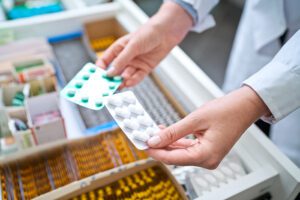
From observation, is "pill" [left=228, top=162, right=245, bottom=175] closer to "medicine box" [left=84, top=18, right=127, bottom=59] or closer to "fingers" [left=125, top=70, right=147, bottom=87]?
"fingers" [left=125, top=70, right=147, bottom=87]

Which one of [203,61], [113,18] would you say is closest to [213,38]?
[203,61]

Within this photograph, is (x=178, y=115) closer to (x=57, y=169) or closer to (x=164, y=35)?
(x=164, y=35)

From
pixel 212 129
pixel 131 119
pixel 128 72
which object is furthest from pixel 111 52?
pixel 212 129

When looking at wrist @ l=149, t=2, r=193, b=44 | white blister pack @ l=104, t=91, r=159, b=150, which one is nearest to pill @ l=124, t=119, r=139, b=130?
white blister pack @ l=104, t=91, r=159, b=150

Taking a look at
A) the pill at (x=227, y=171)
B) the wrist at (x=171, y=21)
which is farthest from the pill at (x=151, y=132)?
the wrist at (x=171, y=21)

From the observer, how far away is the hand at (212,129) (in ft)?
1.79

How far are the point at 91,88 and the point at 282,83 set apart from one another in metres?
0.40

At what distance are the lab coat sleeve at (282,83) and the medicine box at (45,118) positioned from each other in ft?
1.60

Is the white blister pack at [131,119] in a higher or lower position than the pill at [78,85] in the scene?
higher

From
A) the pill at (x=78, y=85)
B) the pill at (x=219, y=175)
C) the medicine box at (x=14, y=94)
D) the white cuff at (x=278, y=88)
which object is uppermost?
the white cuff at (x=278, y=88)

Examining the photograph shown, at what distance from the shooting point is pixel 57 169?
709 mm

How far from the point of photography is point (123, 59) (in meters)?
0.75

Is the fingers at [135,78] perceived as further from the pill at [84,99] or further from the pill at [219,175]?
the pill at [219,175]

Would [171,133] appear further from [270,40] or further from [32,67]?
[32,67]
